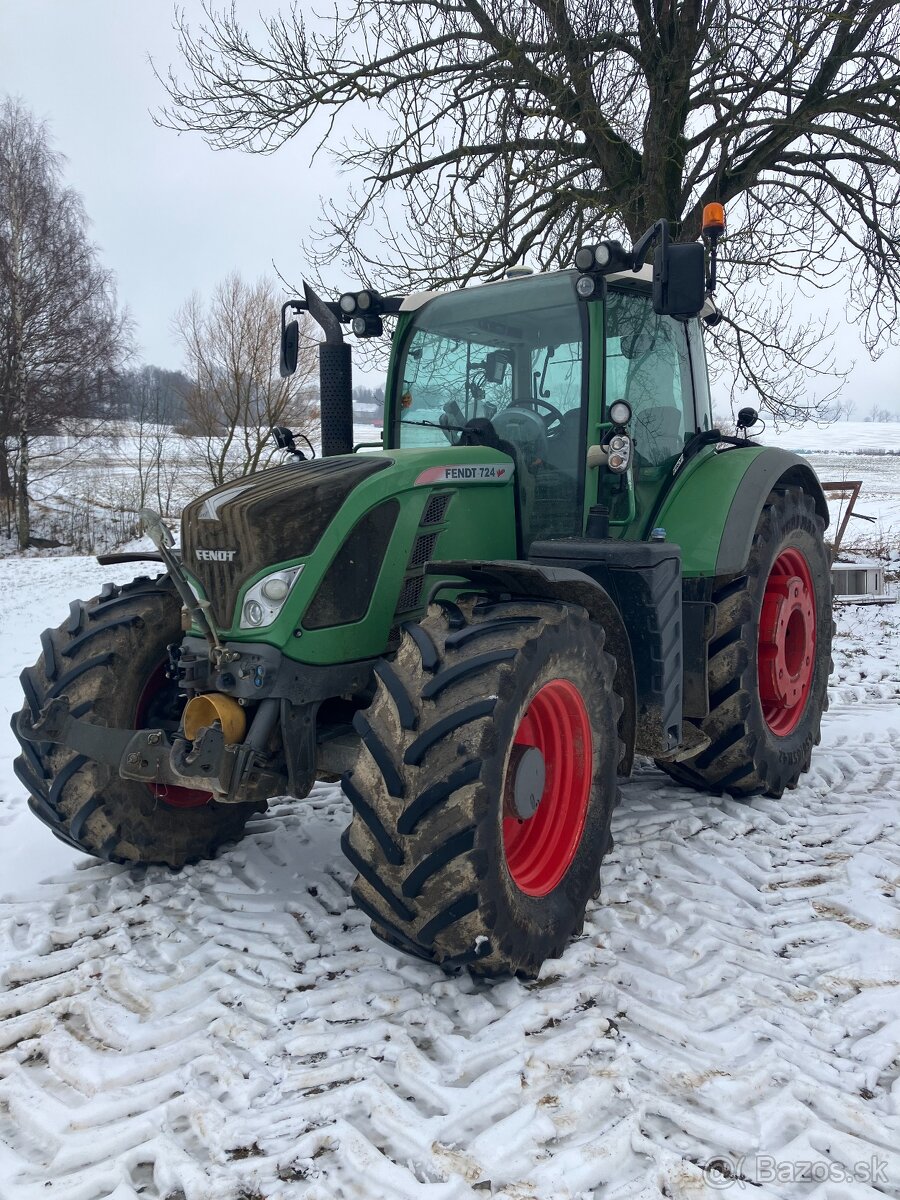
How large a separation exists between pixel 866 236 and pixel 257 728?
9.56 metres

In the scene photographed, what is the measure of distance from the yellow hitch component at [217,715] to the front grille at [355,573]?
34cm

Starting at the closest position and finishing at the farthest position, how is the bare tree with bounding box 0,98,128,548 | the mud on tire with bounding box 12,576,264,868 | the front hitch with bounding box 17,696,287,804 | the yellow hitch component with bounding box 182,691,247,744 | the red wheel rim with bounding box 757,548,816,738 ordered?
the front hitch with bounding box 17,696,287,804, the yellow hitch component with bounding box 182,691,247,744, the mud on tire with bounding box 12,576,264,868, the red wheel rim with bounding box 757,548,816,738, the bare tree with bounding box 0,98,128,548

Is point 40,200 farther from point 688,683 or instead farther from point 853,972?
point 853,972

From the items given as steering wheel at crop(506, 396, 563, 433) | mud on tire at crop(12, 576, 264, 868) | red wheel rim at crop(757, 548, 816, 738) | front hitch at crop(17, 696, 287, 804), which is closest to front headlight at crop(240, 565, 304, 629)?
front hitch at crop(17, 696, 287, 804)

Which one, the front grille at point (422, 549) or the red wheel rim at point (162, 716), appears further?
the red wheel rim at point (162, 716)

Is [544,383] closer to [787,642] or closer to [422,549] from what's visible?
[422,549]

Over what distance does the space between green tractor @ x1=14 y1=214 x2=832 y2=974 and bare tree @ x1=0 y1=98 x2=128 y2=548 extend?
19255 millimetres

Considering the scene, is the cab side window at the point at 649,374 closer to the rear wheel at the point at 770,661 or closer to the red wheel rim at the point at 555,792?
the rear wheel at the point at 770,661

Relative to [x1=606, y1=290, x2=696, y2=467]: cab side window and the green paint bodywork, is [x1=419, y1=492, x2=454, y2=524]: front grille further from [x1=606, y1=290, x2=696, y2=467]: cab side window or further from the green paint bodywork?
[x1=606, y1=290, x2=696, y2=467]: cab side window

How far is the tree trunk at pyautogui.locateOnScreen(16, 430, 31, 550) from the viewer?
68.5 ft

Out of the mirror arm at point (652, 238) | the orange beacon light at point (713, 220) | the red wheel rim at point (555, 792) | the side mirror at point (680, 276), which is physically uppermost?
the orange beacon light at point (713, 220)

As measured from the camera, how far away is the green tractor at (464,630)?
2502 mm

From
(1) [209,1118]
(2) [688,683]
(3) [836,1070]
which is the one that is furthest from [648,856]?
(1) [209,1118]

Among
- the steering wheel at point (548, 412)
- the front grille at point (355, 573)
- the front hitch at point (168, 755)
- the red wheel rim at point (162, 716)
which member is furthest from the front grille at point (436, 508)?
the red wheel rim at point (162, 716)
